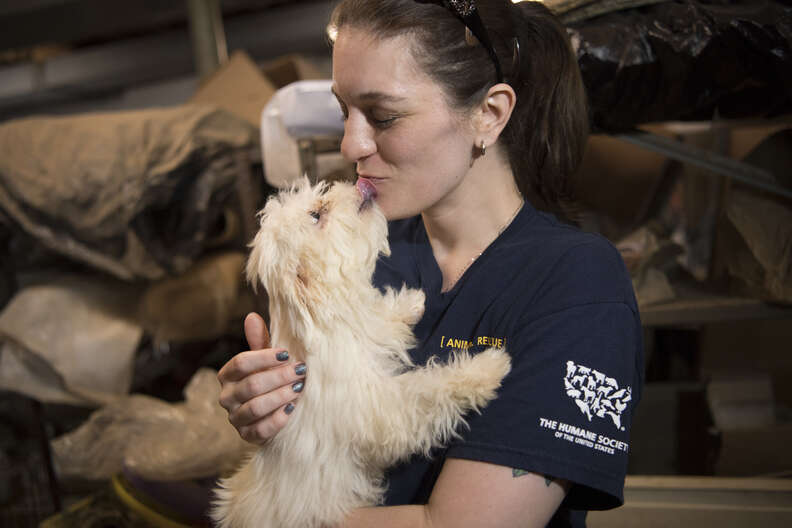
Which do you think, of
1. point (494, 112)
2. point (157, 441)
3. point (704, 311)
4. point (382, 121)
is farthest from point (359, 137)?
point (157, 441)

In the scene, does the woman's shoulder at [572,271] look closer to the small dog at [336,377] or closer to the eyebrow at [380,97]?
the small dog at [336,377]

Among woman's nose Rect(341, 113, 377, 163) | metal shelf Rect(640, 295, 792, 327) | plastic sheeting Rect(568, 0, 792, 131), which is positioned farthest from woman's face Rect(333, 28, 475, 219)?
metal shelf Rect(640, 295, 792, 327)

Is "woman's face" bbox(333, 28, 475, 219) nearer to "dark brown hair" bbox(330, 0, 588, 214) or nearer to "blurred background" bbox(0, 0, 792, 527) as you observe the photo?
"dark brown hair" bbox(330, 0, 588, 214)

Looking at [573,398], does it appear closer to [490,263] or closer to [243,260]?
[490,263]

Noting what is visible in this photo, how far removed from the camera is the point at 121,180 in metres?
2.13

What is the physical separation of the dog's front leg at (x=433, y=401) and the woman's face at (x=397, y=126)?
0.94 ft

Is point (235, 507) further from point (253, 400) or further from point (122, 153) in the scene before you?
point (122, 153)

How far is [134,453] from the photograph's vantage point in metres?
1.93

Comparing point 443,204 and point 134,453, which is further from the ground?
point 443,204

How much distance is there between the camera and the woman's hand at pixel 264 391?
93 cm

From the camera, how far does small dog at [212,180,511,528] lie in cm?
91

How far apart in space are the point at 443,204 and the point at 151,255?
165 centimetres

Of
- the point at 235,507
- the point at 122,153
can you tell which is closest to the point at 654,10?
the point at 235,507

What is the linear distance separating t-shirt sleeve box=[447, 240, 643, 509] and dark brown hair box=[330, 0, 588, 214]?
35 cm
